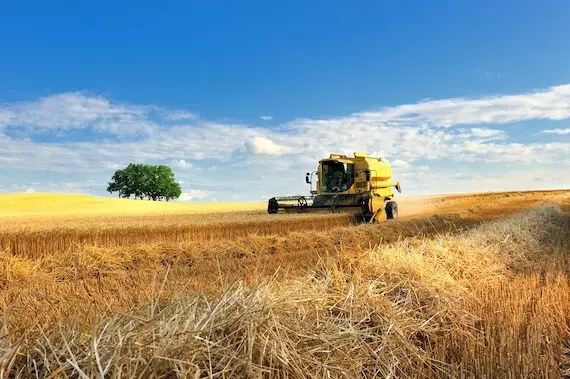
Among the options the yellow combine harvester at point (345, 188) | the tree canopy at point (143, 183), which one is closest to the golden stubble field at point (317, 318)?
the yellow combine harvester at point (345, 188)

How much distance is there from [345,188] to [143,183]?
54.1 metres

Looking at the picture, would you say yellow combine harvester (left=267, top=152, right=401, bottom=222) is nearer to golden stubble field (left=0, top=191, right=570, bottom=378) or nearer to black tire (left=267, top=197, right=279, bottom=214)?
black tire (left=267, top=197, right=279, bottom=214)

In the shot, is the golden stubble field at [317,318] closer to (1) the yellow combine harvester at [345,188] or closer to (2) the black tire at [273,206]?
(1) the yellow combine harvester at [345,188]

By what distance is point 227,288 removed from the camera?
4.02 m

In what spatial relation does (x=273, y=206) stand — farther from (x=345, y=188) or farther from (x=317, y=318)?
(x=317, y=318)

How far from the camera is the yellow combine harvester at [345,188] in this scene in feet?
68.5

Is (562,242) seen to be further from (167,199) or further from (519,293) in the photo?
(167,199)

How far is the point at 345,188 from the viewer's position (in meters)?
22.1

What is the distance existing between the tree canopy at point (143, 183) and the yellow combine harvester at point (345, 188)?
52.1m

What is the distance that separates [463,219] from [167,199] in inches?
2190

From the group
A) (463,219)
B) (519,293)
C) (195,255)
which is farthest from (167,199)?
(519,293)

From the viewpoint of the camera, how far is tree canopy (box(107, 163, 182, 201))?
71375 millimetres

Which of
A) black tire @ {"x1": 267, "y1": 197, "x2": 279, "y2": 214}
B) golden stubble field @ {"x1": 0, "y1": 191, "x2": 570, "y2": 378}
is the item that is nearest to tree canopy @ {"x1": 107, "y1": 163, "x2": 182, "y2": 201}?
black tire @ {"x1": 267, "y1": 197, "x2": 279, "y2": 214}

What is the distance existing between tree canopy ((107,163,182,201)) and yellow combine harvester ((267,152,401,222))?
171 ft
